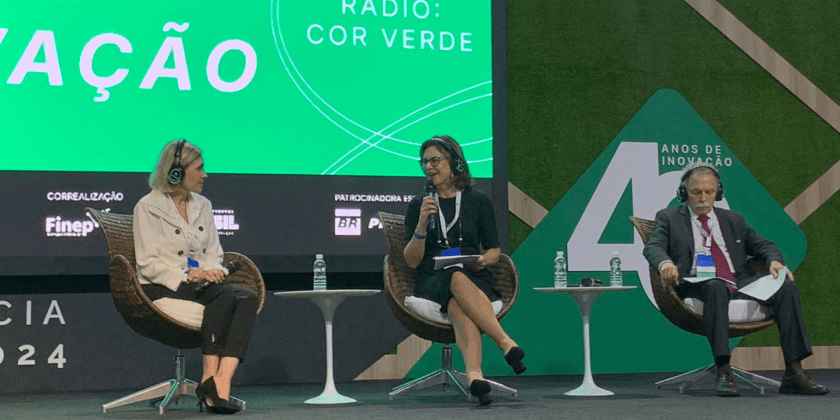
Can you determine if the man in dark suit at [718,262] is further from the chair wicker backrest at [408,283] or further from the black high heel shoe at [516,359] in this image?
the black high heel shoe at [516,359]

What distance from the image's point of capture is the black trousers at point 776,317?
4020 mm

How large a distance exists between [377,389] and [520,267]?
51.0 inches

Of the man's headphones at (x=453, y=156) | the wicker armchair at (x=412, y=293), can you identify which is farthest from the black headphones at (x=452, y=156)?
the wicker armchair at (x=412, y=293)

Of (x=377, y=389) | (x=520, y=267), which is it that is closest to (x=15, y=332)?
(x=377, y=389)

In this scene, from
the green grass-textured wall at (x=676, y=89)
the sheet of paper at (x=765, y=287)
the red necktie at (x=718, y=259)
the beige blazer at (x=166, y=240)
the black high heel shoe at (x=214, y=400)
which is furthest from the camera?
the green grass-textured wall at (x=676, y=89)

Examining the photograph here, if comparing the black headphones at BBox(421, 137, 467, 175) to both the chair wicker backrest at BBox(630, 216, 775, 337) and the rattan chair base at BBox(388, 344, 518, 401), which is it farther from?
the chair wicker backrest at BBox(630, 216, 775, 337)

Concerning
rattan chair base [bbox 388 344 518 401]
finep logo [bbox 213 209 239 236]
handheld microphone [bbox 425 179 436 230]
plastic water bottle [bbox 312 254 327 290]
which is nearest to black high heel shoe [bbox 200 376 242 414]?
rattan chair base [bbox 388 344 518 401]

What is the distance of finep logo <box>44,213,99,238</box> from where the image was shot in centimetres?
445

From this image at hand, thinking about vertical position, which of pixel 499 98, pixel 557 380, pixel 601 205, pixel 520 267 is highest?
pixel 499 98

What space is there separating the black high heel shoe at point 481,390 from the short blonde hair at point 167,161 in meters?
1.44

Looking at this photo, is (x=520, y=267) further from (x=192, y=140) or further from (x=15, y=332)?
(x=15, y=332)

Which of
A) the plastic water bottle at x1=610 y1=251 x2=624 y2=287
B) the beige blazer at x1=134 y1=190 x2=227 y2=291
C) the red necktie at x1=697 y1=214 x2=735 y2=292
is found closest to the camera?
the beige blazer at x1=134 y1=190 x2=227 y2=291

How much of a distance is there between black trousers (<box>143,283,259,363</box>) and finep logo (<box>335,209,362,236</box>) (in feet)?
3.83

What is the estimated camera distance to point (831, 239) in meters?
6.12
